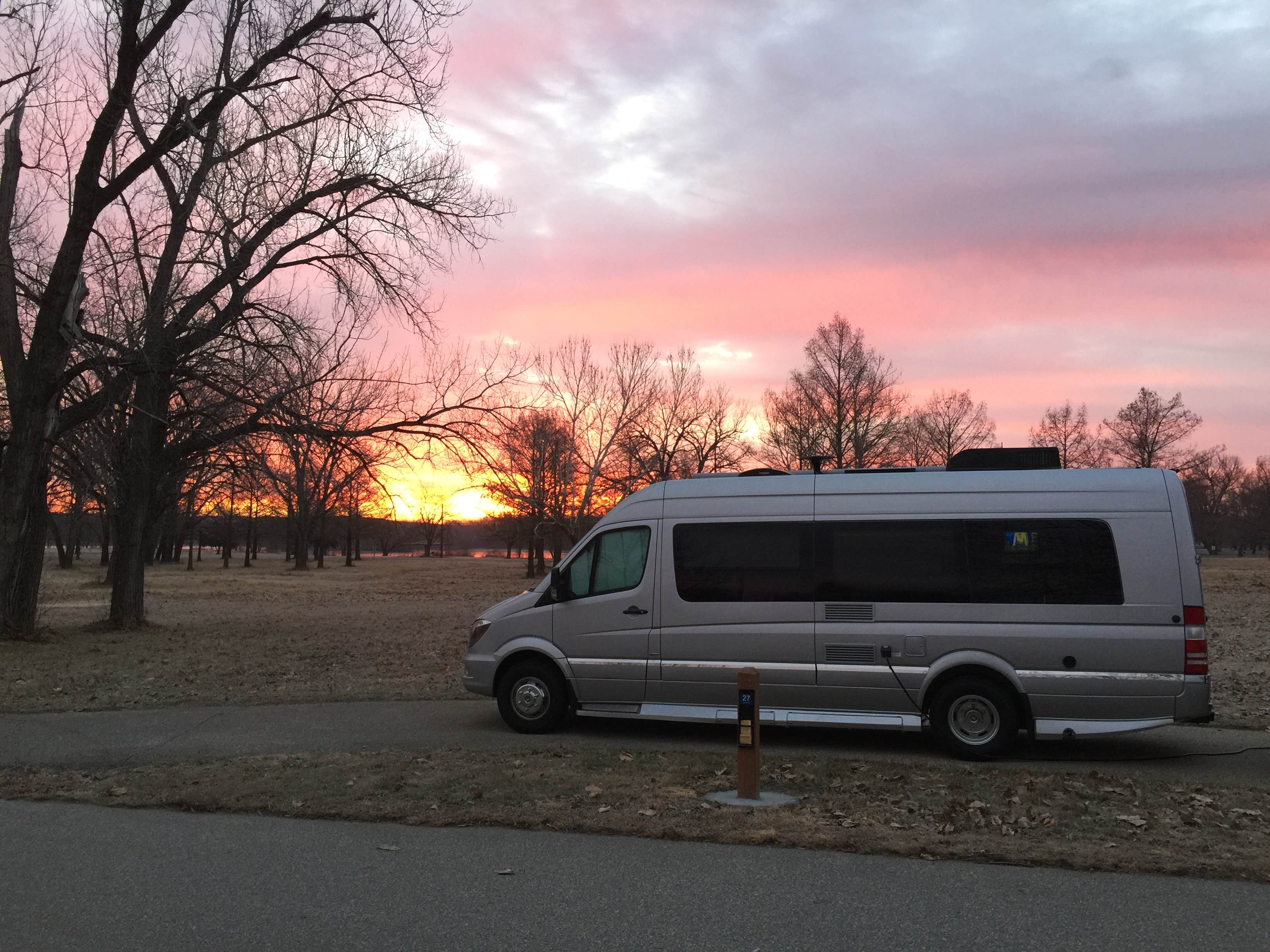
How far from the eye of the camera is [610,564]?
984 centimetres

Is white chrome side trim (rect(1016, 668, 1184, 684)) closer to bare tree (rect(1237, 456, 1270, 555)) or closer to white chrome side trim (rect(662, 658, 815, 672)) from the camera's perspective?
white chrome side trim (rect(662, 658, 815, 672))

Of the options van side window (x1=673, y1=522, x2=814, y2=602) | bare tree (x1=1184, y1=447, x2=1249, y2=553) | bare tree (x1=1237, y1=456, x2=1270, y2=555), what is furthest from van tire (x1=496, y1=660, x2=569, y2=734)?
bare tree (x1=1237, y1=456, x2=1270, y2=555)

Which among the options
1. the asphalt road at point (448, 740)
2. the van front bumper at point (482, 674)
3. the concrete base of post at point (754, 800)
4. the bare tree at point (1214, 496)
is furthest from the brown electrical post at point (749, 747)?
the bare tree at point (1214, 496)

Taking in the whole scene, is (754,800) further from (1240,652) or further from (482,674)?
(1240,652)

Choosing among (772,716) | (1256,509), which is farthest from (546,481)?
(1256,509)

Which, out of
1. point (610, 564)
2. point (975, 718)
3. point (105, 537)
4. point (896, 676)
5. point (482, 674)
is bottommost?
point (975, 718)

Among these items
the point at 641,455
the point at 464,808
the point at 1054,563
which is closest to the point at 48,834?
the point at 464,808

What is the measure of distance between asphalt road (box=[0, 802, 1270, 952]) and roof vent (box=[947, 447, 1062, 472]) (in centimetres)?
455

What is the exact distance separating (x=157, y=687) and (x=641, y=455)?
3824cm

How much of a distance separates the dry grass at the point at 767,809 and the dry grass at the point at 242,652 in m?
4.11

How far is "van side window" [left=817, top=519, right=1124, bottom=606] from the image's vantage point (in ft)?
28.1

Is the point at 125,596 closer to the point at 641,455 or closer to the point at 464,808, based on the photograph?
the point at 464,808

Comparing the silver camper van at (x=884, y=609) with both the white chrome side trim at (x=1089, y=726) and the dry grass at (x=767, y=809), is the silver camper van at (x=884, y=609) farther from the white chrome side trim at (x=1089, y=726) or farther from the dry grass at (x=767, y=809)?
the dry grass at (x=767, y=809)

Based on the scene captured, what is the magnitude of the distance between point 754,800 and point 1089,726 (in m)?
3.30
